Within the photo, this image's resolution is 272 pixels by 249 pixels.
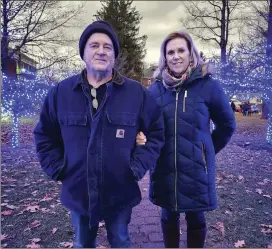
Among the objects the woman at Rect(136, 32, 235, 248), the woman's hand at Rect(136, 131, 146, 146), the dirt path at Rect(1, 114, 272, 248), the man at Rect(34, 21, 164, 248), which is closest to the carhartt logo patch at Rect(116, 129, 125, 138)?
the man at Rect(34, 21, 164, 248)

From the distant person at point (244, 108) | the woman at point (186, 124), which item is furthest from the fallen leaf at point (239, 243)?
the distant person at point (244, 108)

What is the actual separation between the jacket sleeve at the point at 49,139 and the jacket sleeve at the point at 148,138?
0.56m

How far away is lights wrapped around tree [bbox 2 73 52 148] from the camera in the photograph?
8508 mm

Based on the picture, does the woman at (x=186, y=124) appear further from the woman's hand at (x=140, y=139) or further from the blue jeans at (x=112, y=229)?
the blue jeans at (x=112, y=229)

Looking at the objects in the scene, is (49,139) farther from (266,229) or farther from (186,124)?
(266,229)

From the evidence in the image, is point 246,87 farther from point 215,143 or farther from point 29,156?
point 215,143

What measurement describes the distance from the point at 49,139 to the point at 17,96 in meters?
7.15

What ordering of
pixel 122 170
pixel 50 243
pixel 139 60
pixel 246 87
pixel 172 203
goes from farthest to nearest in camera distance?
pixel 139 60
pixel 246 87
pixel 50 243
pixel 172 203
pixel 122 170

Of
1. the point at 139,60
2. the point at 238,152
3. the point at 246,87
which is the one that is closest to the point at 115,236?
the point at 238,152

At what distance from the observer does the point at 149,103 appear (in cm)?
223

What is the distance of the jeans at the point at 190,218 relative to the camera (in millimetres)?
2533

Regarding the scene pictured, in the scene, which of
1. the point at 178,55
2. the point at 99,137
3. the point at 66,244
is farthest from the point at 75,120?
the point at 66,244

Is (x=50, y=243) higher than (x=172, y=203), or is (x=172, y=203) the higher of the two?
(x=172, y=203)

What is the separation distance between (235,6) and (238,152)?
187 inches
